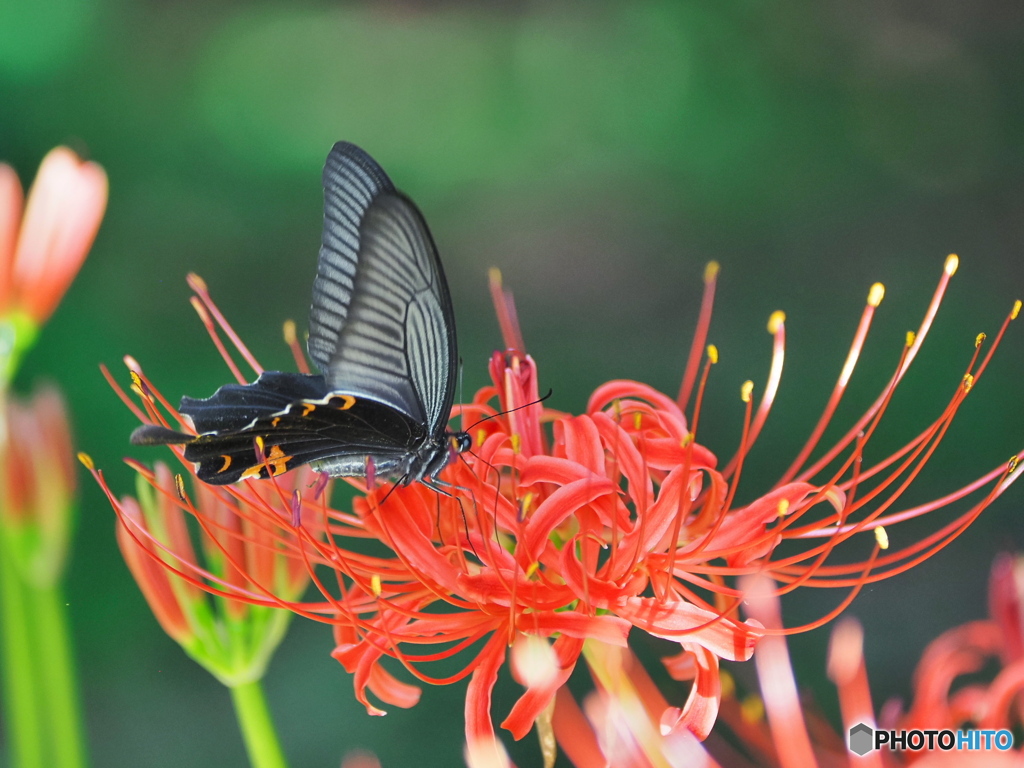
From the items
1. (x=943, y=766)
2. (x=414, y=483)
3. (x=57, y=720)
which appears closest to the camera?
(x=943, y=766)

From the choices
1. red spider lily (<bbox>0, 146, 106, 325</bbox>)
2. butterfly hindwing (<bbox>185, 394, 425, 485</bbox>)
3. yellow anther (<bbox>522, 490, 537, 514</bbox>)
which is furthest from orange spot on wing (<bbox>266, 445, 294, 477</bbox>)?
red spider lily (<bbox>0, 146, 106, 325</bbox>)

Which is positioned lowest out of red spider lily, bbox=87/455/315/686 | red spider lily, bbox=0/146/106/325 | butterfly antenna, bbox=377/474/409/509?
red spider lily, bbox=87/455/315/686

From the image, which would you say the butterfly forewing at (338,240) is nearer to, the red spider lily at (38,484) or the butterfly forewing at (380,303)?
the butterfly forewing at (380,303)

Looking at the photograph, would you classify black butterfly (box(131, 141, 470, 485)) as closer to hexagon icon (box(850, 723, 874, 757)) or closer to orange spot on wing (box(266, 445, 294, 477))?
orange spot on wing (box(266, 445, 294, 477))

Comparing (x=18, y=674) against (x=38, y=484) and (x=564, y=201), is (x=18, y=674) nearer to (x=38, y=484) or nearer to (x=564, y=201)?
(x=38, y=484)

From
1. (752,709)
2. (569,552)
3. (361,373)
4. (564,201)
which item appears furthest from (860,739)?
(564,201)

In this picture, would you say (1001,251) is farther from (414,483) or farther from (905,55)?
(414,483)

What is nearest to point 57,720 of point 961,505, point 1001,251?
point 961,505
